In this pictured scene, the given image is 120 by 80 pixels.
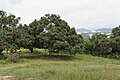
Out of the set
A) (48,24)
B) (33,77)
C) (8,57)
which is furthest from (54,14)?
(33,77)

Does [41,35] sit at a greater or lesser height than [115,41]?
greater

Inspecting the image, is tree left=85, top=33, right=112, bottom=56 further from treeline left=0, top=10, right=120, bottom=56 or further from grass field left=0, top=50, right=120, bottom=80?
treeline left=0, top=10, right=120, bottom=56

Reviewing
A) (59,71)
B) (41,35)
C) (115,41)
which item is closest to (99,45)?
(115,41)

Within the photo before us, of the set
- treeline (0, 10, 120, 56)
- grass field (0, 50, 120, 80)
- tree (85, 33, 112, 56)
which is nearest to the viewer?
grass field (0, 50, 120, 80)

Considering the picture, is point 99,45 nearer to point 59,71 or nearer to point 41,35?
point 41,35

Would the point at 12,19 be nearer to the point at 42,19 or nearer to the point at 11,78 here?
the point at 42,19

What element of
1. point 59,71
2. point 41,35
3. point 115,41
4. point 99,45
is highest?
point 41,35

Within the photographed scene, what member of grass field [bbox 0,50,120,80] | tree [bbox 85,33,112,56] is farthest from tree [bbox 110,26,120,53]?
grass field [bbox 0,50,120,80]

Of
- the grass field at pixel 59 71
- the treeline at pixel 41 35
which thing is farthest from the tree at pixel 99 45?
the treeline at pixel 41 35

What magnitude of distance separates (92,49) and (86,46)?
1.29 m

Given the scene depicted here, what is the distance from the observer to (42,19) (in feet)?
143

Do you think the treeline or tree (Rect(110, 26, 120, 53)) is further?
tree (Rect(110, 26, 120, 53))

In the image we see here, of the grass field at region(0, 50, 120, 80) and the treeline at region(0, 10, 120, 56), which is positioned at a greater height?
the treeline at region(0, 10, 120, 56)

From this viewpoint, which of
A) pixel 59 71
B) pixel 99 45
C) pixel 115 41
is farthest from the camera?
pixel 99 45
